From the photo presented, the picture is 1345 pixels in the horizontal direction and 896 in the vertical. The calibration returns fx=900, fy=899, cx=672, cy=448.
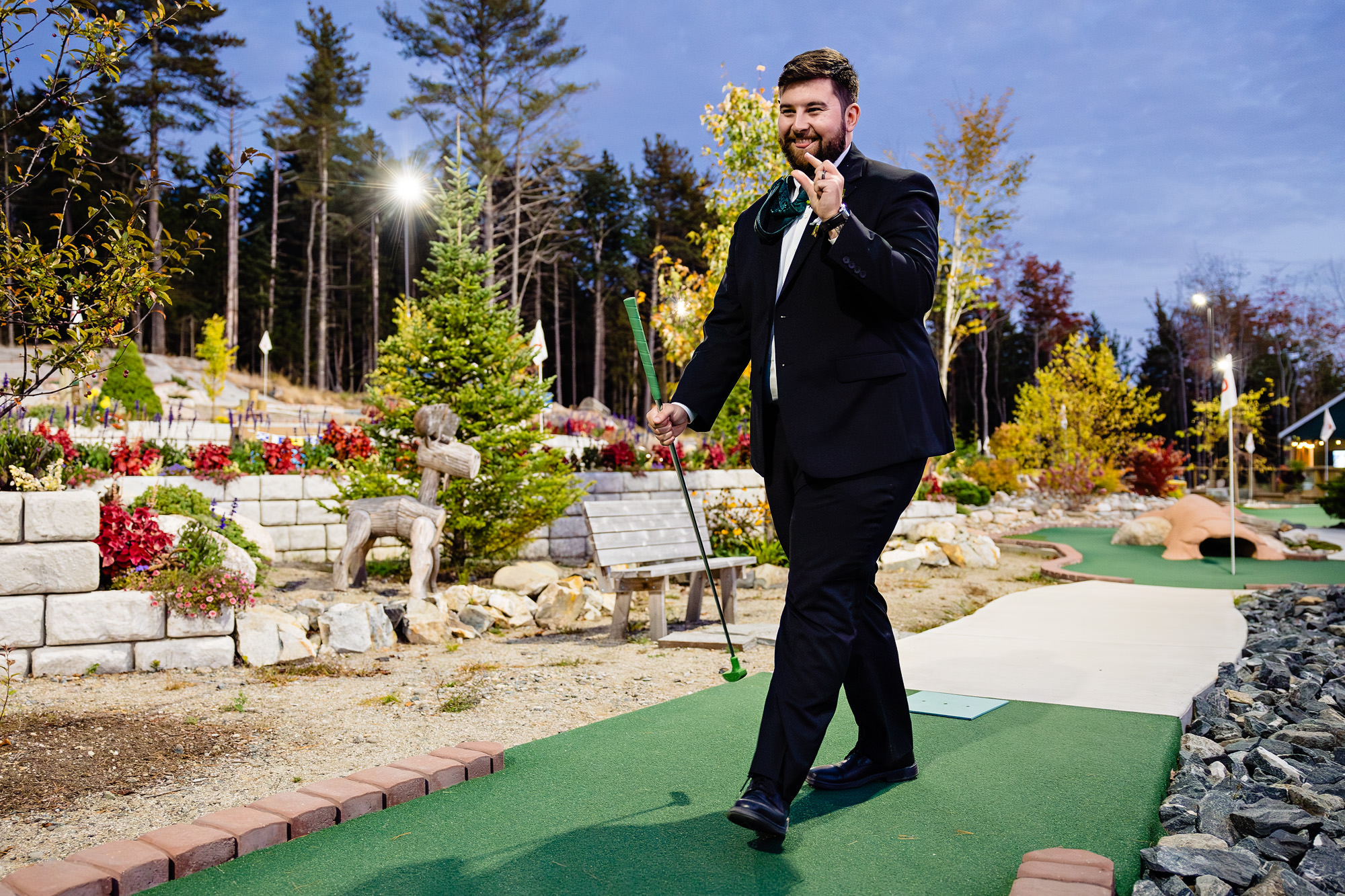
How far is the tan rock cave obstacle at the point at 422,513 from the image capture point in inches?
267

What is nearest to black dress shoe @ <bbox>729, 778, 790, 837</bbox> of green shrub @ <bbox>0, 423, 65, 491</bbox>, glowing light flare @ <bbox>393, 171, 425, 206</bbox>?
green shrub @ <bbox>0, 423, 65, 491</bbox>

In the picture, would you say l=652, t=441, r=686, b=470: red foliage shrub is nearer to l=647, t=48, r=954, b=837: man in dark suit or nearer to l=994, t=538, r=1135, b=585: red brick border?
l=994, t=538, r=1135, b=585: red brick border

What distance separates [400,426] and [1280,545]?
9.35 m

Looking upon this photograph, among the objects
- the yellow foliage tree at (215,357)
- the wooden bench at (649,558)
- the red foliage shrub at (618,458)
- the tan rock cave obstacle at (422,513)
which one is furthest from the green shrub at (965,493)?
the yellow foliage tree at (215,357)

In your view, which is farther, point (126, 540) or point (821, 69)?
point (126, 540)

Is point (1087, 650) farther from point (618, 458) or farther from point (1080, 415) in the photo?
point (1080, 415)

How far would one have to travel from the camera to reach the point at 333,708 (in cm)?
394

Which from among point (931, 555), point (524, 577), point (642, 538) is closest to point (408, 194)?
point (524, 577)

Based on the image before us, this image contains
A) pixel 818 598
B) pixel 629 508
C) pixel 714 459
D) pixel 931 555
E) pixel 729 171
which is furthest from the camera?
pixel 729 171

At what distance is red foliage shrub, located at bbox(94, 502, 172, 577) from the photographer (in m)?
4.77

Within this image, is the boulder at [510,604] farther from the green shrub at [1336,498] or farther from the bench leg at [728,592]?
the green shrub at [1336,498]

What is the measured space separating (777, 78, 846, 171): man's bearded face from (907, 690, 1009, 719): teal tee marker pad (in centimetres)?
212

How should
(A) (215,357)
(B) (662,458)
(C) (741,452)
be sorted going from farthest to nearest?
1. (A) (215,357)
2. (C) (741,452)
3. (B) (662,458)

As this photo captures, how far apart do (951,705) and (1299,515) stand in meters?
19.2
